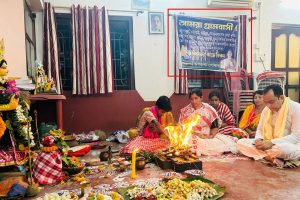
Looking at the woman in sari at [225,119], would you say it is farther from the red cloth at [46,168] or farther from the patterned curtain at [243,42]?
the red cloth at [46,168]

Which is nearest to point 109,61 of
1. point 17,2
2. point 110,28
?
point 110,28

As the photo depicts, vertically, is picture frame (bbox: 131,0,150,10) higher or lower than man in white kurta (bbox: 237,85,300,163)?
higher

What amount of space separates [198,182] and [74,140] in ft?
11.7

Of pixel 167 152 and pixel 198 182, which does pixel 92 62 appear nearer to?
pixel 167 152

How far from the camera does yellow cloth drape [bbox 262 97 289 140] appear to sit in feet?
13.3

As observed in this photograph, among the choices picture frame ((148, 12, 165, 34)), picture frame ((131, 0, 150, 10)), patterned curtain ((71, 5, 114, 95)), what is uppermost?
picture frame ((131, 0, 150, 10))

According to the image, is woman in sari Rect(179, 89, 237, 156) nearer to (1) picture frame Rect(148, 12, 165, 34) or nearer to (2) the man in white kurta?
(2) the man in white kurta

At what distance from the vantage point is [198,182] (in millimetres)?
2785

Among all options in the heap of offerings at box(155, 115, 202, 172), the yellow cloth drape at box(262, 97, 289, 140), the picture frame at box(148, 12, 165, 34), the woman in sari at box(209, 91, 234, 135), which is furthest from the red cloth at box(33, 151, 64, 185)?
the picture frame at box(148, 12, 165, 34)

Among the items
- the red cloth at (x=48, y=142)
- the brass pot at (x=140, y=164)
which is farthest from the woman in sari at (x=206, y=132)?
the red cloth at (x=48, y=142)

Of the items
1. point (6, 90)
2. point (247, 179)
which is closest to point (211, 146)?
point (247, 179)

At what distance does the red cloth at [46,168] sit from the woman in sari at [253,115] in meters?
3.73

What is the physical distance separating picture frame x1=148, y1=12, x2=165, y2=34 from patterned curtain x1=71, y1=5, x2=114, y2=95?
117cm

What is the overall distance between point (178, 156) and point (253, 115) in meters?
2.55
